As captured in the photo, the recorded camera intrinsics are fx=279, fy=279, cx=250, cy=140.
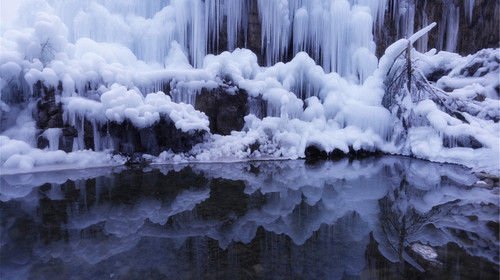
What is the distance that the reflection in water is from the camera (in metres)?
2.12

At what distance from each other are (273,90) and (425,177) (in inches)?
187

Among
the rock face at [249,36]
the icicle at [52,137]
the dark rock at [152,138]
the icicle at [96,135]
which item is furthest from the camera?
the rock face at [249,36]

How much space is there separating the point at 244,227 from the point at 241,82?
6313 millimetres

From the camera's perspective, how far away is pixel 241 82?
8648 mm

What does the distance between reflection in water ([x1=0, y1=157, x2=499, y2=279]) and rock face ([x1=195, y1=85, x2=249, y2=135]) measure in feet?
11.1

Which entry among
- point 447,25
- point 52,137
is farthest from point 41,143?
point 447,25

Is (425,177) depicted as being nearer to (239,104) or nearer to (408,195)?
(408,195)

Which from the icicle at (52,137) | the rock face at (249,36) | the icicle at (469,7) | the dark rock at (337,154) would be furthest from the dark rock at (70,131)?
the icicle at (469,7)

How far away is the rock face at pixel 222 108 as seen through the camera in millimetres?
8461

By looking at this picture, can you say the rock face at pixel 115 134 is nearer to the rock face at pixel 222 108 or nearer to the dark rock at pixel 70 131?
the dark rock at pixel 70 131

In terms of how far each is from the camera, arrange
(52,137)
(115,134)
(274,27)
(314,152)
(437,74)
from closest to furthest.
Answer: (52,137) < (115,134) < (314,152) < (437,74) < (274,27)

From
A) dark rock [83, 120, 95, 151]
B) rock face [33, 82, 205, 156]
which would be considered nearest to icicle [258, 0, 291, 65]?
rock face [33, 82, 205, 156]

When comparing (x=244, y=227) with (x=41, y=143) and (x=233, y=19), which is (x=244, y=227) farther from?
(x=233, y=19)

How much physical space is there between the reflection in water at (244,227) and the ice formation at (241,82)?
5.99 ft
